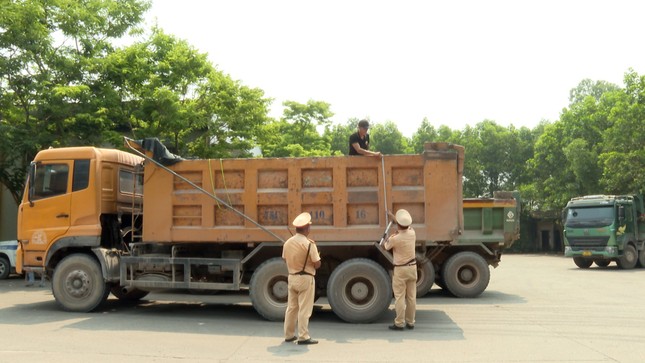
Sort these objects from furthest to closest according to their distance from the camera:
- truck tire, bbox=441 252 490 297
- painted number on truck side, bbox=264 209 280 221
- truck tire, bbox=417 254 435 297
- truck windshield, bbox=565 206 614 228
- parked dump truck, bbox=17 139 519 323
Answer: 1. truck windshield, bbox=565 206 614 228
2. truck tire, bbox=441 252 490 297
3. truck tire, bbox=417 254 435 297
4. painted number on truck side, bbox=264 209 280 221
5. parked dump truck, bbox=17 139 519 323

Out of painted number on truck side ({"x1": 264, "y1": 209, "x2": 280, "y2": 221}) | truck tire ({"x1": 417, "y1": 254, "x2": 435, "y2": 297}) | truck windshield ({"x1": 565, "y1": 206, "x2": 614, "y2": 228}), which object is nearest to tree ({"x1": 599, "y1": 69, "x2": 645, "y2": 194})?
truck windshield ({"x1": 565, "y1": 206, "x2": 614, "y2": 228})

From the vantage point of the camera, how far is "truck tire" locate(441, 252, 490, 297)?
13.2 meters

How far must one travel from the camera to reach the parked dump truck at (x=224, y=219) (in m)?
9.58

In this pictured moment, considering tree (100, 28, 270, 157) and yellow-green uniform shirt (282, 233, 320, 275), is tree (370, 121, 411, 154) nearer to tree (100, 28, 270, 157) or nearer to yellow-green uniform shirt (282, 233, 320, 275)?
tree (100, 28, 270, 157)

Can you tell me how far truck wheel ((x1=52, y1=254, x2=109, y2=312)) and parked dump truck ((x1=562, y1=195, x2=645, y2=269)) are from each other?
1809cm

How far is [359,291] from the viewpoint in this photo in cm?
947

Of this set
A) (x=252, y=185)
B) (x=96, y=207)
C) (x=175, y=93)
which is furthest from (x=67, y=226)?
(x=175, y=93)

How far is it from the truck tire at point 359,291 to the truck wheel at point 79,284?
4.07 m

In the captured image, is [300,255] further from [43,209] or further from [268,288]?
[43,209]

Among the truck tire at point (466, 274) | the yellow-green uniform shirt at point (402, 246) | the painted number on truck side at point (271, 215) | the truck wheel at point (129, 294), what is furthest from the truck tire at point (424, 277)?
the truck wheel at point (129, 294)

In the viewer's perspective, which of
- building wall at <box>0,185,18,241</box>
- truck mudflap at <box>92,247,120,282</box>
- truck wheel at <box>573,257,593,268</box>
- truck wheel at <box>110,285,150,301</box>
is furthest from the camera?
building wall at <box>0,185,18,241</box>

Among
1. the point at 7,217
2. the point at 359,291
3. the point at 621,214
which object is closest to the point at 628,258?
the point at 621,214

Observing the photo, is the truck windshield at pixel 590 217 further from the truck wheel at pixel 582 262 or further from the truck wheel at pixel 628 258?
the truck wheel at pixel 582 262

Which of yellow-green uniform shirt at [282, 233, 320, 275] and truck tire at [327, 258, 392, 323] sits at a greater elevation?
yellow-green uniform shirt at [282, 233, 320, 275]
